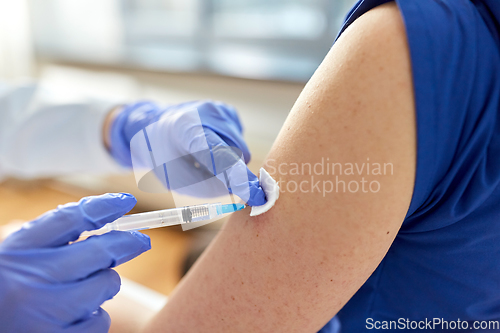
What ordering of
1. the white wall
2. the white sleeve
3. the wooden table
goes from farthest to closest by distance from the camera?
the white wall → the wooden table → the white sleeve

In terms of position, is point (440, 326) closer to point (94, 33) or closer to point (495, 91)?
point (495, 91)

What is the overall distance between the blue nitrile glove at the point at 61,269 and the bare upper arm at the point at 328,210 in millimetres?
179

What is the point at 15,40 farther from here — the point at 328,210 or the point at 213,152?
the point at 328,210

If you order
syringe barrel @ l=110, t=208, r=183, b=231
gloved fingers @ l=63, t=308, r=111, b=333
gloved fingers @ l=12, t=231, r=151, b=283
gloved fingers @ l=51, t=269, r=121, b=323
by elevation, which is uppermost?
syringe barrel @ l=110, t=208, r=183, b=231

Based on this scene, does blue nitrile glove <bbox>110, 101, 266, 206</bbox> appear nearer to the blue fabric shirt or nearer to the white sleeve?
the blue fabric shirt

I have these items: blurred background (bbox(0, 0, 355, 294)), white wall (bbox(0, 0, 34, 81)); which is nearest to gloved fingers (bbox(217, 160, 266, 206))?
blurred background (bbox(0, 0, 355, 294))

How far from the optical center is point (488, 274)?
1.82 ft

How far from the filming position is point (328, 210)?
504mm

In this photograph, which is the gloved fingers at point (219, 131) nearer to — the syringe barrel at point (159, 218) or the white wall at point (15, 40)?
the syringe barrel at point (159, 218)

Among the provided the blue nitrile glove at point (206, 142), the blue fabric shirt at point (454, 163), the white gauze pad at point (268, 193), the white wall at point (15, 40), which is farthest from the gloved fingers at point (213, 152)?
the white wall at point (15, 40)

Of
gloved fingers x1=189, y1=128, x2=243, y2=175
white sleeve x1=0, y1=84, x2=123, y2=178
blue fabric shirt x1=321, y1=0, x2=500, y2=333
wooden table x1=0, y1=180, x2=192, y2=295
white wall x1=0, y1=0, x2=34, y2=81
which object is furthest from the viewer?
white wall x1=0, y1=0, x2=34, y2=81

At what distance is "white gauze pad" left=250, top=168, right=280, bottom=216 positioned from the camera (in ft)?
1.81

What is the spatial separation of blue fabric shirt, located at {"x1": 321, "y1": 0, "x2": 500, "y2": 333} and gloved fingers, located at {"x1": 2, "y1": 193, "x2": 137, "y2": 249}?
0.51 m

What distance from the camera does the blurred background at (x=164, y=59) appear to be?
188cm
